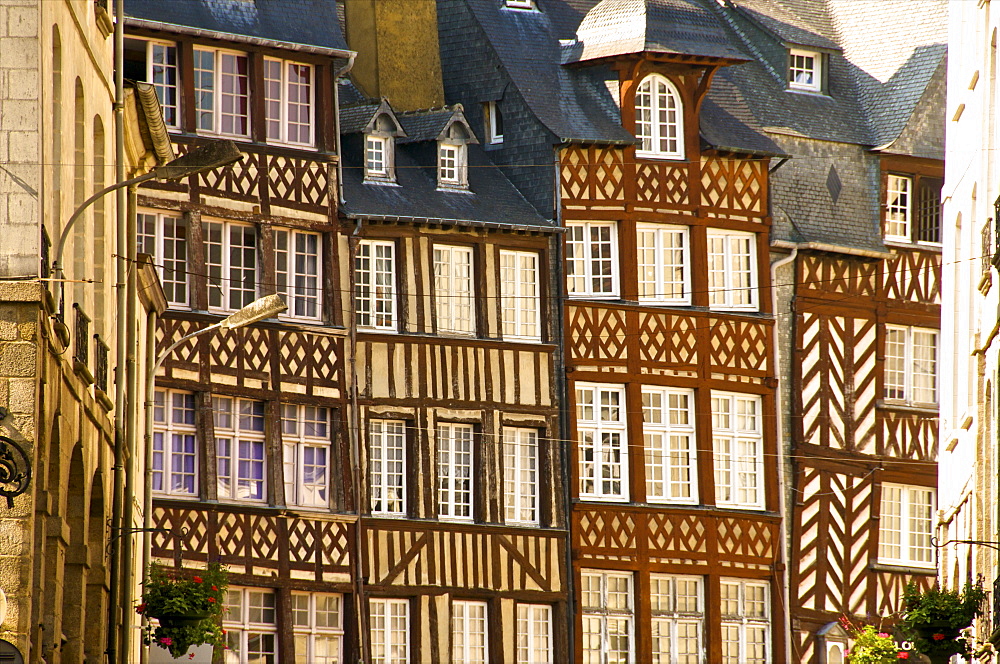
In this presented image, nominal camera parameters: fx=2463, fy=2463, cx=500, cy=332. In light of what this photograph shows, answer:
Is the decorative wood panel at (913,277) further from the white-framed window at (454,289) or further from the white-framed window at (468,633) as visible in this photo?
the white-framed window at (468,633)

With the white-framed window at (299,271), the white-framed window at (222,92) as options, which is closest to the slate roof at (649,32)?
the white-framed window at (299,271)

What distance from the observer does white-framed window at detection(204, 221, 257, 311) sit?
33.1m

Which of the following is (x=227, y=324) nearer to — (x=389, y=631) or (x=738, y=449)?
(x=389, y=631)

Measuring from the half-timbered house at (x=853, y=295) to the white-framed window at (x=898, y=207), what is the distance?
0.02 metres

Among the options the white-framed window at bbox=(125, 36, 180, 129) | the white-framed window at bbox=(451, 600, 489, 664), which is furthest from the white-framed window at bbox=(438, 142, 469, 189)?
the white-framed window at bbox=(451, 600, 489, 664)

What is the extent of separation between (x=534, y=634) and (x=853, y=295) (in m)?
7.49

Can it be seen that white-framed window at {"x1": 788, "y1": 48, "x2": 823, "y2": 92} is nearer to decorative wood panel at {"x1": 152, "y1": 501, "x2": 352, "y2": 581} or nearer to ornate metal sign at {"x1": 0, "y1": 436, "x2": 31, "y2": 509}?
decorative wood panel at {"x1": 152, "y1": 501, "x2": 352, "y2": 581}

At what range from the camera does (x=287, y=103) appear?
34250 millimetres

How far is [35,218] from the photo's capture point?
55.9 feet

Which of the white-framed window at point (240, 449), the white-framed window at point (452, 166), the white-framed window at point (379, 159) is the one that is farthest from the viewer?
the white-framed window at point (452, 166)

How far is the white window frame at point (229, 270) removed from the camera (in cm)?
3309

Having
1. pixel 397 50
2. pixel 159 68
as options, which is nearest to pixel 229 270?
pixel 159 68

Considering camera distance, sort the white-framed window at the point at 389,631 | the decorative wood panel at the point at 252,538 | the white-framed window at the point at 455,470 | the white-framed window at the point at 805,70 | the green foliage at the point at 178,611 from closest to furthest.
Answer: the green foliage at the point at 178,611, the decorative wood panel at the point at 252,538, the white-framed window at the point at 389,631, the white-framed window at the point at 455,470, the white-framed window at the point at 805,70

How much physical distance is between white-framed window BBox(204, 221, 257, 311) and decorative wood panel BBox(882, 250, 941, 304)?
1035cm
